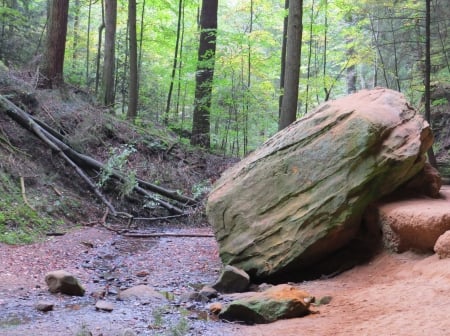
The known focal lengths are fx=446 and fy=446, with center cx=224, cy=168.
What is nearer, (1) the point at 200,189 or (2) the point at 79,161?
(2) the point at 79,161

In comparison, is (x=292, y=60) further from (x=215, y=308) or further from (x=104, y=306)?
(x=104, y=306)

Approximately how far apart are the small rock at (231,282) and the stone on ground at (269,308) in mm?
1167

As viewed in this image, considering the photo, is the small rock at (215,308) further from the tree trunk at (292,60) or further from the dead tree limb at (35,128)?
the tree trunk at (292,60)

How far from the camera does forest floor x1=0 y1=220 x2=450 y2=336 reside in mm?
3961

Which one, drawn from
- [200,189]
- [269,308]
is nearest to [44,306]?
[269,308]

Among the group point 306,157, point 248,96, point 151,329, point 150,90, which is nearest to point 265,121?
point 248,96

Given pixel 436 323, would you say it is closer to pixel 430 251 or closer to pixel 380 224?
pixel 430 251

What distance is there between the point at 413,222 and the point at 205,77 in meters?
11.3

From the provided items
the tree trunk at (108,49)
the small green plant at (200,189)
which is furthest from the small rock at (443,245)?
the tree trunk at (108,49)

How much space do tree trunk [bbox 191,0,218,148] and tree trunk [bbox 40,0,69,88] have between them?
4.63 m

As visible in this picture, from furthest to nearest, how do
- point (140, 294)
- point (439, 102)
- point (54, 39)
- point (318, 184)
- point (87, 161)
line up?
1. point (439, 102)
2. point (54, 39)
3. point (87, 161)
4. point (318, 184)
5. point (140, 294)

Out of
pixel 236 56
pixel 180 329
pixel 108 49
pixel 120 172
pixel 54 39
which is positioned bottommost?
pixel 180 329

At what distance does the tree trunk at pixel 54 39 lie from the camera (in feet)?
40.8

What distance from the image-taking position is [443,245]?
16.1 ft
